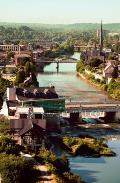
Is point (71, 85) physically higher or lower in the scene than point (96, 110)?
lower

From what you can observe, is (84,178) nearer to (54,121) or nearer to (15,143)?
(15,143)

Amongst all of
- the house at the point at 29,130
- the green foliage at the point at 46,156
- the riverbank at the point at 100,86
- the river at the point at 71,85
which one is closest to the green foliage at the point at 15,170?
the green foliage at the point at 46,156

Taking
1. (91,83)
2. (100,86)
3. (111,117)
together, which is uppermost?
(111,117)

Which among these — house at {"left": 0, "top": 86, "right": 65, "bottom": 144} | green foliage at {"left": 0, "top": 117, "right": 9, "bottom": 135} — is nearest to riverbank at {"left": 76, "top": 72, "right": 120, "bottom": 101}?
house at {"left": 0, "top": 86, "right": 65, "bottom": 144}

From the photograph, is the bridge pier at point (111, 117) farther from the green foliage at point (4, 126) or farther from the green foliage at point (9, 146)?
the green foliage at point (9, 146)

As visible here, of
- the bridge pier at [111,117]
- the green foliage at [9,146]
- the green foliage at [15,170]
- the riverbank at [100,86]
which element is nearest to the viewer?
the green foliage at [15,170]

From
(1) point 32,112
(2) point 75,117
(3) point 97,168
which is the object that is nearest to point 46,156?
(3) point 97,168

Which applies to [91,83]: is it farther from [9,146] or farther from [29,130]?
[9,146]

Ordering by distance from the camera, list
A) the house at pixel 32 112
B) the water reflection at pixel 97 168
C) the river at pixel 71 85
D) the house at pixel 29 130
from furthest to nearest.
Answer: the river at pixel 71 85 < the house at pixel 32 112 < the house at pixel 29 130 < the water reflection at pixel 97 168
